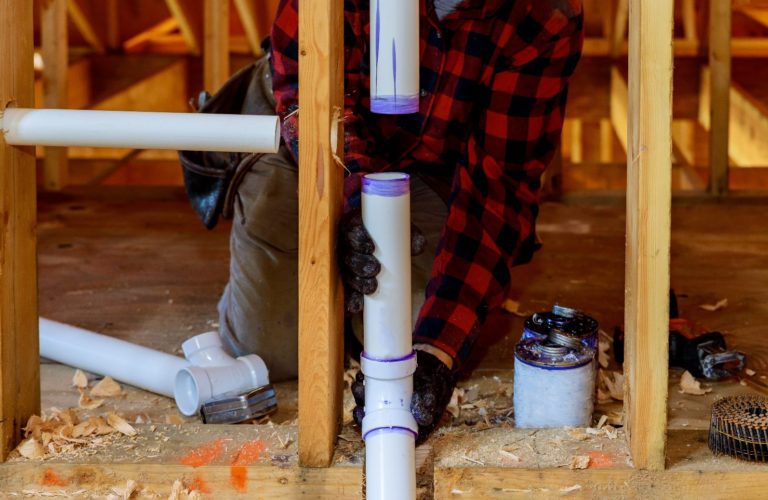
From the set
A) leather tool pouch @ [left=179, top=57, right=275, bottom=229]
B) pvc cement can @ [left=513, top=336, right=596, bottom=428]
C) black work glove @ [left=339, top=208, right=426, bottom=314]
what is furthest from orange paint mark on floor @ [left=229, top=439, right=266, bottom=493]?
leather tool pouch @ [left=179, top=57, right=275, bottom=229]

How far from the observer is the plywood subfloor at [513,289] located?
1.54 m

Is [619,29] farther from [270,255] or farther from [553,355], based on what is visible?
[553,355]

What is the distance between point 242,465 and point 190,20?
15.3 ft

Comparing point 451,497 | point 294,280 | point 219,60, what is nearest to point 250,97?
point 294,280

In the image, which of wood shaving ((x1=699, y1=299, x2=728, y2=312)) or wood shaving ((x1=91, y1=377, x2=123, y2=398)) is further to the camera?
wood shaving ((x1=699, y1=299, x2=728, y2=312))

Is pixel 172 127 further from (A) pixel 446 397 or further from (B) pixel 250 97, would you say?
(B) pixel 250 97

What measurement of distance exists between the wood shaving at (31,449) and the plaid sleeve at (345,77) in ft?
2.32

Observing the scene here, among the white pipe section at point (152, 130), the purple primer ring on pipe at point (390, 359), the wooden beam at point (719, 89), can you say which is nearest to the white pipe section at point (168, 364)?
the purple primer ring on pipe at point (390, 359)

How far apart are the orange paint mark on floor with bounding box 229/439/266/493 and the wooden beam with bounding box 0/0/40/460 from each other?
0.32m

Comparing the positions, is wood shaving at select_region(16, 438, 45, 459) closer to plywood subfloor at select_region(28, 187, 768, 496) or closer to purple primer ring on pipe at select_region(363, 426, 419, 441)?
plywood subfloor at select_region(28, 187, 768, 496)

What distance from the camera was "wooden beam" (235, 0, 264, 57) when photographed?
17.4 feet

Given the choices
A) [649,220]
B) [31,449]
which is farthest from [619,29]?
[31,449]

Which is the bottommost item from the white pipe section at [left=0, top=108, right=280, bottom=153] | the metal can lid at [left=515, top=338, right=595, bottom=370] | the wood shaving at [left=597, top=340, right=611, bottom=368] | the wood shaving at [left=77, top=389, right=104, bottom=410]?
the wood shaving at [left=77, top=389, right=104, bottom=410]

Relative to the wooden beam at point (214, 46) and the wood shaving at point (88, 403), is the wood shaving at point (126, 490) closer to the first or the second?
the wood shaving at point (88, 403)
